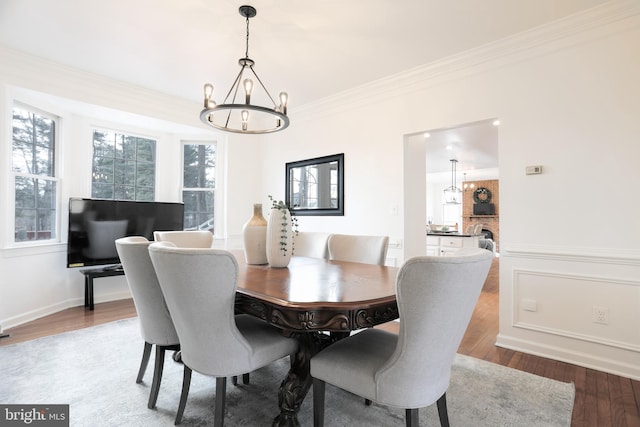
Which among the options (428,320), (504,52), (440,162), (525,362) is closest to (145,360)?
(428,320)

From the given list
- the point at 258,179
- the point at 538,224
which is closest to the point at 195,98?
the point at 258,179

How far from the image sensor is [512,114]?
2812mm

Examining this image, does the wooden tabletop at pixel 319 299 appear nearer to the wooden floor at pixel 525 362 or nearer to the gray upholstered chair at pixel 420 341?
the gray upholstered chair at pixel 420 341

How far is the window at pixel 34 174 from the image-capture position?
3.38 metres

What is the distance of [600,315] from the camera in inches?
95.2

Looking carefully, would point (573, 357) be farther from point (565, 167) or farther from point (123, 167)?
point (123, 167)

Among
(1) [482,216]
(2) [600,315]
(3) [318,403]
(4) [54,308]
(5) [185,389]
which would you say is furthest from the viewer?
(1) [482,216]

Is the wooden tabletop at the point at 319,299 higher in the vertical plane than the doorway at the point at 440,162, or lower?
lower

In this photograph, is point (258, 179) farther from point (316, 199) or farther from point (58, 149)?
point (58, 149)

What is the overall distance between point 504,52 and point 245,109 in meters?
2.33

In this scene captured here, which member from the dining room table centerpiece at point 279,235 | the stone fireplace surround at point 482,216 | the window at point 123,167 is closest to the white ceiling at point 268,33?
the window at point 123,167

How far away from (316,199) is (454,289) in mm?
3362

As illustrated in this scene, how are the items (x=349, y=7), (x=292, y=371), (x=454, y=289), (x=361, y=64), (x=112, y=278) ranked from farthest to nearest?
(x=112, y=278) < (x=361, y=64) < (x=349, y=7) < (x=292, y=371) < (x=454, y=289)

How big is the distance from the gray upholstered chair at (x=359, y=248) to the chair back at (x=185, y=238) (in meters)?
1.19
